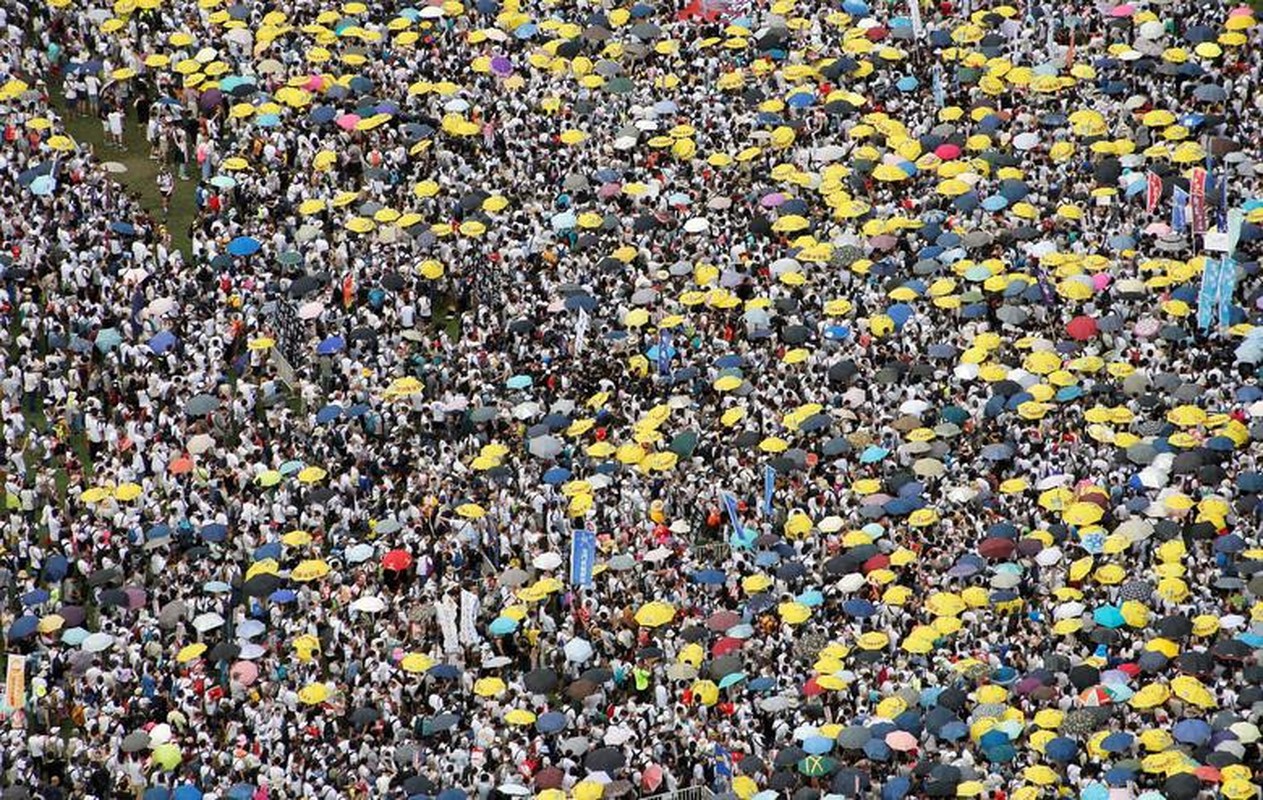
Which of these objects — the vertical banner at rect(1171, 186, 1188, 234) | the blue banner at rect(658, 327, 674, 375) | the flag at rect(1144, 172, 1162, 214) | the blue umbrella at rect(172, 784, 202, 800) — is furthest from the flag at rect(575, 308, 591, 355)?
the blue umbrella at rect(172, 784, 202, 800)

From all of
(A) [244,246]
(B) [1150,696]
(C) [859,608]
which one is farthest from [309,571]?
(B) [1150,696]

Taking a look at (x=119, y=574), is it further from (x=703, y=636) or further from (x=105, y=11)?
(x=105, y=11)

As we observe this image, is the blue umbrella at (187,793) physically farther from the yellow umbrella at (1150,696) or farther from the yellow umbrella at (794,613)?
the yellow umbrella at (1150,696)

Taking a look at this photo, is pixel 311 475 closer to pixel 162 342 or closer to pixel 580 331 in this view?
pixel 162 342

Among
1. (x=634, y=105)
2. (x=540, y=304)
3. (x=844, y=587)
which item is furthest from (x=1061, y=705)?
(x=634, y=105)

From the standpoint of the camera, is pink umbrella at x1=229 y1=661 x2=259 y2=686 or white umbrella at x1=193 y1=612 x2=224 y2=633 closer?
pink umbrella at x1=229 y1=661 x2=259 y2=686

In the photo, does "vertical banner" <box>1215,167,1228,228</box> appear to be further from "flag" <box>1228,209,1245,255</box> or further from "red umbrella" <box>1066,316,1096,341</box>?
"red umbrella" <box>1066,316,1096,341</box>

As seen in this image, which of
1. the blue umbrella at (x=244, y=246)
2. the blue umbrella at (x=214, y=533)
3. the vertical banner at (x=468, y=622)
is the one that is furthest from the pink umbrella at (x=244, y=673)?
the blue umbrella at (x=244, y=246)
